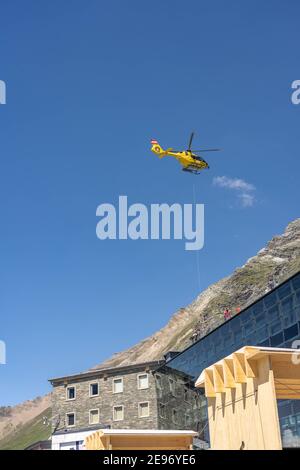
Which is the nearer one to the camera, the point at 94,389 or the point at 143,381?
the point at 143,381

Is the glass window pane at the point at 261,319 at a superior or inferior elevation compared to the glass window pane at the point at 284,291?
inferior

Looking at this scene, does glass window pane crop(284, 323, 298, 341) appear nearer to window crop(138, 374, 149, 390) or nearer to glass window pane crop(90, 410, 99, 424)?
window crop(138, 374, 149, 390)

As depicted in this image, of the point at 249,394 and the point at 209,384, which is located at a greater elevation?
the point at 209,384

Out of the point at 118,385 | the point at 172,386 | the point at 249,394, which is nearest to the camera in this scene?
the point at 249,394

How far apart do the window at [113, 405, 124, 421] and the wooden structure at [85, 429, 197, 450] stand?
31490 mm

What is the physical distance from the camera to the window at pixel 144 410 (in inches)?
2044

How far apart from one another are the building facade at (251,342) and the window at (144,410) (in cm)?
214

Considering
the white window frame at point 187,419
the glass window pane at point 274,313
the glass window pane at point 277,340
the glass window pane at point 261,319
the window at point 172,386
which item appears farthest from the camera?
the window at point 172,386

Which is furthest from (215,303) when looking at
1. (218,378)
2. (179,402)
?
(218,378)

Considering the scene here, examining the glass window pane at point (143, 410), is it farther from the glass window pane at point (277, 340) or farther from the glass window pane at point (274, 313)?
the glass window pane at point (277, 340)

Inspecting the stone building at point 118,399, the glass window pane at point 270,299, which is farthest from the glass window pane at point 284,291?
the stone building at point 118,399

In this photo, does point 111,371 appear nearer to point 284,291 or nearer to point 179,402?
point 179,402

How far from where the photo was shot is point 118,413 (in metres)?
53.3

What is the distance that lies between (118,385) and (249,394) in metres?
41.2
